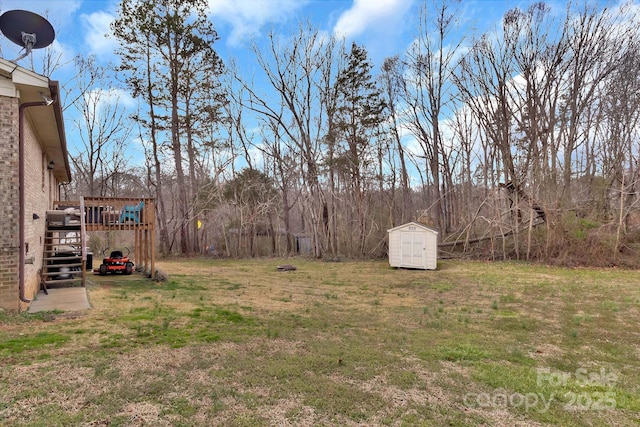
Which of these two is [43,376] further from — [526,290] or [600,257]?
[600,257]

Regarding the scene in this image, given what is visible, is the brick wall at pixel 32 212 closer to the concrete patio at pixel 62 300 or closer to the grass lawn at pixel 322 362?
the concrete patio at pixel 62 300

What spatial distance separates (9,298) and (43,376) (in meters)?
2.80

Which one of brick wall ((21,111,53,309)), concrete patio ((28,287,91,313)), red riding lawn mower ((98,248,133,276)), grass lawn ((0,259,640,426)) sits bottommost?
grass lawn ((0,259,640,426))

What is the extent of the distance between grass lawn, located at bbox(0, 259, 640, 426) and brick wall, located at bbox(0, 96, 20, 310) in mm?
429

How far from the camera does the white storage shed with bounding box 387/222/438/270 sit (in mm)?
11898

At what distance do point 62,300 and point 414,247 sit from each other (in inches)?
387

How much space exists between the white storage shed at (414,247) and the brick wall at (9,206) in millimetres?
10249

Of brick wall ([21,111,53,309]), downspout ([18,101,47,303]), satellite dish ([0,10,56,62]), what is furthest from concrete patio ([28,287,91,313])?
satellite dish ([0,10,56,62])

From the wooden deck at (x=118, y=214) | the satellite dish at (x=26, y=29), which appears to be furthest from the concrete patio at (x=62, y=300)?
the satellite dish at (x=26, y=29)

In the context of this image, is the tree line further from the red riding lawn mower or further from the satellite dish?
the satellite dish

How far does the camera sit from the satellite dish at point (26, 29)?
506 cm

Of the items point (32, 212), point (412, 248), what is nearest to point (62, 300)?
point (32, 212)

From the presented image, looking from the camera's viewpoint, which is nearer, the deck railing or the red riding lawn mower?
the deck railing

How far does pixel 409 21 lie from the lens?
699 inches
